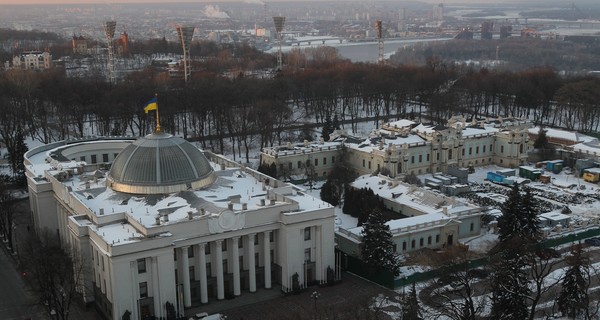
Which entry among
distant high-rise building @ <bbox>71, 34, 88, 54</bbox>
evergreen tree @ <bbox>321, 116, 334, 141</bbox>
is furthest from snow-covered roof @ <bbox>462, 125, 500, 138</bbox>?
distant high-rise building @ <bbox>71, 34, 88, 54</bbox>

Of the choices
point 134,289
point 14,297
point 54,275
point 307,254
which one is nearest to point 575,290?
point 307,254

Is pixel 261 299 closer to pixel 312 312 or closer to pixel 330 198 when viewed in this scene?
pixel 312 312

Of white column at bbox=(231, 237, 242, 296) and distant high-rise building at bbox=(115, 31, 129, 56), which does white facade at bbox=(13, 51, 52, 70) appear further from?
white column at bbox=(231, 237, 242, 296)

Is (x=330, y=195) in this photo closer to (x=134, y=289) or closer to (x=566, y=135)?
(x=134, y=289)

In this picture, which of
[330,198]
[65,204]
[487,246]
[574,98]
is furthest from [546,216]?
[574,98]

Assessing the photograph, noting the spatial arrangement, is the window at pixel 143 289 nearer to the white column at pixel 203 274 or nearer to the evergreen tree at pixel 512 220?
the white column at pixel 203 274

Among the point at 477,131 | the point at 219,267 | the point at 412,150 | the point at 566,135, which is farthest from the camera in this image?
the point at 566,135

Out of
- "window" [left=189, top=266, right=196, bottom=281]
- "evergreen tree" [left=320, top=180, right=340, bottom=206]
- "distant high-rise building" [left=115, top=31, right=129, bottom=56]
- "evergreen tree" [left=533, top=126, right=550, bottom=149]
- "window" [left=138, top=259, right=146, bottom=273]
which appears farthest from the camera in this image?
"distant high-rise building" [left=115, top=31, right=129, bottom=56]
